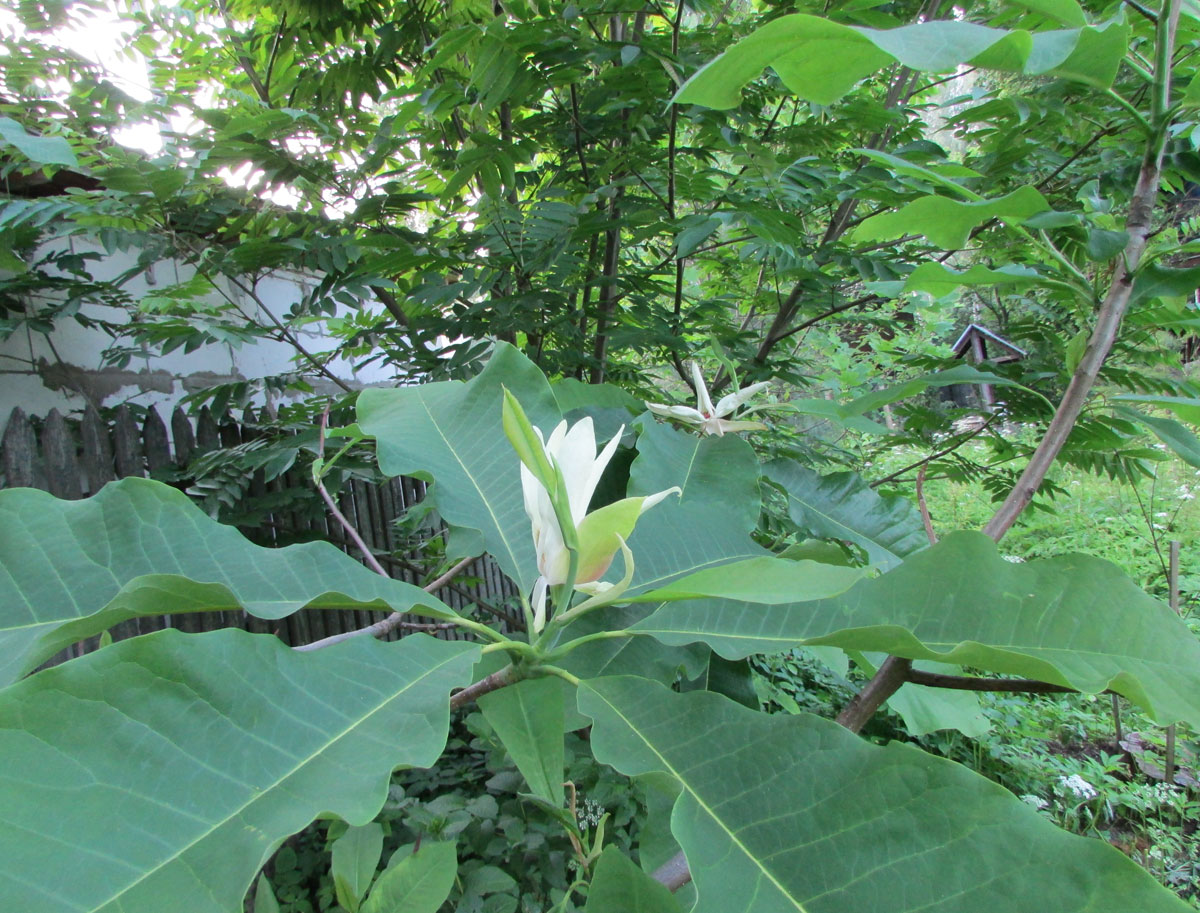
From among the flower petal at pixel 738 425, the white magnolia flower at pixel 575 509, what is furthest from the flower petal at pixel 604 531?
the flower petal at pixel 738 425

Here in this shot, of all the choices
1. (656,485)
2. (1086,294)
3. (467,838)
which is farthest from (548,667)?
(467,838)

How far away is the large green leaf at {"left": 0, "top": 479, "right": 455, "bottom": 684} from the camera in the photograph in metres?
0.52

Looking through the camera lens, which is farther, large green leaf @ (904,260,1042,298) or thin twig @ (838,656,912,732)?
large green leaf @ (904,260,1042,298)

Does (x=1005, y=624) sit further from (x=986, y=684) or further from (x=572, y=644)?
(x=572, y=644)

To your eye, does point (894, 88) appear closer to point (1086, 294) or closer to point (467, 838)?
point (1086, 294)

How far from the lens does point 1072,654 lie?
20.8 inches

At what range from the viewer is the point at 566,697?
69cm

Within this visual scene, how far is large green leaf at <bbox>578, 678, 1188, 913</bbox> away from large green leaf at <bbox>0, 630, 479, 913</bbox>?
0.19 meters

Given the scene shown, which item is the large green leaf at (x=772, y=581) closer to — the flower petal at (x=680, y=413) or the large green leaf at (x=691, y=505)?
the large green leaf at (x=691, y=505)

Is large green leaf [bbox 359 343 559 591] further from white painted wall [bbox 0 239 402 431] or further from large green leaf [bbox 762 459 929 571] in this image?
white painted wall [bbox 0 239 402 431]

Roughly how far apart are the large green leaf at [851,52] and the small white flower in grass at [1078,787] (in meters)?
3.04

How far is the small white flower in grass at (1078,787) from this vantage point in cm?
263

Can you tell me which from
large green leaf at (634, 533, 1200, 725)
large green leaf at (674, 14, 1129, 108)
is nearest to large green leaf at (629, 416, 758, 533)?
large green leaf at (634, 533, 1200, 725)

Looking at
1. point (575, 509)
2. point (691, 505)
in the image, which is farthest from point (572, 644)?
point (691, 505)
